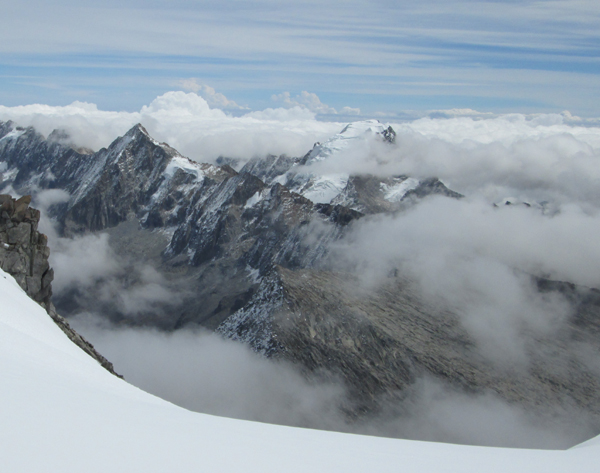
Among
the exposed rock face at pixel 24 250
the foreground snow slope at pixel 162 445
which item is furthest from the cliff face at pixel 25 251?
the foreground snow slope at pixel 162 445

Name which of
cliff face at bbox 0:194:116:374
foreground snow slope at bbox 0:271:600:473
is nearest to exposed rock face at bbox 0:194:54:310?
cliff face at bbox 0:194:116:374

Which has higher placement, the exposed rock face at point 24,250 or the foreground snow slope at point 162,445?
the foreground snow slope at point 162,445

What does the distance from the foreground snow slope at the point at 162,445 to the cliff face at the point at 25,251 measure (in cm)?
3811

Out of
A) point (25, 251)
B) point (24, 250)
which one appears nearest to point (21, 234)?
point (24, 250)

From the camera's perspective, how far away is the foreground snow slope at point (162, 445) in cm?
1238

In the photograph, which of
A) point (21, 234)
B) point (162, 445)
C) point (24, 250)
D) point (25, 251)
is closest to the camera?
point (162, 445)

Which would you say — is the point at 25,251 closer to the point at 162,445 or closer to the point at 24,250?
the point at 24,250

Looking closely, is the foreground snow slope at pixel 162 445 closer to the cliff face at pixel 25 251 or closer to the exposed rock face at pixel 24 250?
the cliff face at pixel 25 251

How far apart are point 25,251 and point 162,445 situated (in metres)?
55.2

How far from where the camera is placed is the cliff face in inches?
2214

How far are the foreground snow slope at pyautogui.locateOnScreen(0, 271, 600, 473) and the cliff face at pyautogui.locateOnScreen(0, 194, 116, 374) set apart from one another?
38.1 m

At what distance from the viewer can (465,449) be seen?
20234 mm

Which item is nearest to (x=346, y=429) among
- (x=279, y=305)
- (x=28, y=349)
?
(x=279, y=305)

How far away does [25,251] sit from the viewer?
5925cm
